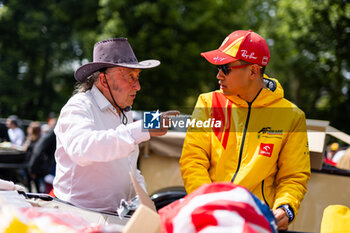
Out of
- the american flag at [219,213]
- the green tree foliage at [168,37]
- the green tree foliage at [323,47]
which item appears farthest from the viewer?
the green tree foliage at [168,37]

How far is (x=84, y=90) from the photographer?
2723mm

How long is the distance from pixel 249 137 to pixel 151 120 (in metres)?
0.68

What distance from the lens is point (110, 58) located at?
2633mm

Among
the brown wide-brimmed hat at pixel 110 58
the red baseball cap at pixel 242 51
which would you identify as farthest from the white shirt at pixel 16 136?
the red baseball cap at pixel 242 51

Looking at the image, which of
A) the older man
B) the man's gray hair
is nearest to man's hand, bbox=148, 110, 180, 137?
the older man

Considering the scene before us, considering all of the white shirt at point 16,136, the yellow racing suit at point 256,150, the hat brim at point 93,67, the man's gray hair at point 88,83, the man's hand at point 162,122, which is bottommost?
the white shirt at point 16,136

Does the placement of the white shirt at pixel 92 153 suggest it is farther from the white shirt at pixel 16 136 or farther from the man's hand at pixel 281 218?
the white shirt at pixel 16 136

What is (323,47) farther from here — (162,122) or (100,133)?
(100,133)

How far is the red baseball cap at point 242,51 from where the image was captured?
8.04 feet

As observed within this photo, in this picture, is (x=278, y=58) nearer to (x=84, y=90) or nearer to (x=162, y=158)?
(x=162, y=158)

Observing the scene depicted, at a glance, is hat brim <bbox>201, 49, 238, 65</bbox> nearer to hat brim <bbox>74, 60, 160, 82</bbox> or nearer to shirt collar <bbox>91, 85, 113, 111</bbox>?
hat brim <bbox>74, 60, 160, 82</bbox>

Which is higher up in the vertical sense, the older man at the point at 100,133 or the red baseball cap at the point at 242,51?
the red baseball cap at the point at 242,51

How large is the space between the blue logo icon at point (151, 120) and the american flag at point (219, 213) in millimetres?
531

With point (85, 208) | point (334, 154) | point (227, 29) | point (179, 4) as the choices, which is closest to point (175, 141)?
point (85, 208)
